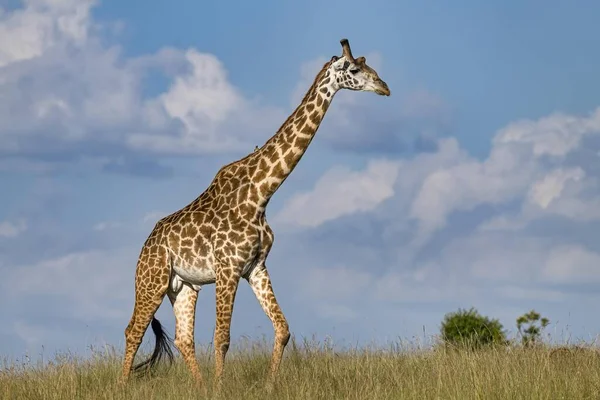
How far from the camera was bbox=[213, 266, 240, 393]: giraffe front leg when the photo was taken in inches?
510

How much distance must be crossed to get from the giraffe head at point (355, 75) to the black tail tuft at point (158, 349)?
4.53 metres

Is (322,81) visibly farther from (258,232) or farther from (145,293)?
(145,293)

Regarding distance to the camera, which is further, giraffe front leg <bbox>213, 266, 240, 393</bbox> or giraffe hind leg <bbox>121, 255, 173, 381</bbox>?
giraffe hind leg <bbox>121, 255, 173, 381</bbox>

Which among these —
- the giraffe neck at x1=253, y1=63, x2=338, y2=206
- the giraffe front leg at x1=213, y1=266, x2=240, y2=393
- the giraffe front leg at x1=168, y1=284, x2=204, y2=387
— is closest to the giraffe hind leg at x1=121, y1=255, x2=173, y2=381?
the giraffe front leg at x1=168, y1=284, x2=204, y2=387

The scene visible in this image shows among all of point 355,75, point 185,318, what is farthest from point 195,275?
point 355,75

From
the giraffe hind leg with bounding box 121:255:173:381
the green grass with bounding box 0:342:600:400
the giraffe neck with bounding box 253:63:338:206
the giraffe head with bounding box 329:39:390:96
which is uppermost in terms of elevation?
the giraffe head with bounding box 329:39:390:96

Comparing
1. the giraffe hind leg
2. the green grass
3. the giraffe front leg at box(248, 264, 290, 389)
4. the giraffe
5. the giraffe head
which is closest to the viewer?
the green grass

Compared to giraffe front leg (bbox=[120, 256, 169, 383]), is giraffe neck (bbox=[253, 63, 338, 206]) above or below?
above

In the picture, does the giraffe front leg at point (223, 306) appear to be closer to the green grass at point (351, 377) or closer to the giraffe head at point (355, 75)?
the green grass at point (351, 377)

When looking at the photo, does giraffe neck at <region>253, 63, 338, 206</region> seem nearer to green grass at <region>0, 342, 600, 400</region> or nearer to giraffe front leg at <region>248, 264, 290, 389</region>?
giraffe front leg at <region>248, 264, 290, 389</region>

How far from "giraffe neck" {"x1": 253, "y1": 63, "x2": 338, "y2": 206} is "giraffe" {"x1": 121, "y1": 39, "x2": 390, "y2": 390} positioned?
0.04 ft

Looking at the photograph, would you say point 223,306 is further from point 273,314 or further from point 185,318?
point 185,318

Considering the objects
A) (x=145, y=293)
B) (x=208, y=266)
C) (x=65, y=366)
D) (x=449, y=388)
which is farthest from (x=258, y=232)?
(x=65, y=366)

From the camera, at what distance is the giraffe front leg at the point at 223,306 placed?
510 inches
